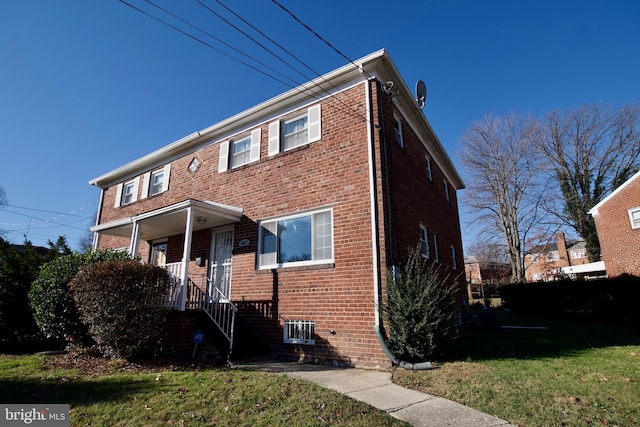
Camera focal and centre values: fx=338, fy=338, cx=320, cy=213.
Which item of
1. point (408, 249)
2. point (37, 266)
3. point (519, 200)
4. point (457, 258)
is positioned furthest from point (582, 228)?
point (37, 266)

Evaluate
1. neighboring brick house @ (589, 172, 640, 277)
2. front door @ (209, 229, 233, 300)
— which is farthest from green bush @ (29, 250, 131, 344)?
neighboring brick house @ (589, 172, 640, 277)

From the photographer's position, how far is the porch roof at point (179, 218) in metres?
8.69

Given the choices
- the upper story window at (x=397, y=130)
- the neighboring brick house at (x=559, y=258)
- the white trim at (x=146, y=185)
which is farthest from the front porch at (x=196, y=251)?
the neighboring brick house at (x=559, y=258)

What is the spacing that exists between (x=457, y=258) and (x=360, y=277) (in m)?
9.64

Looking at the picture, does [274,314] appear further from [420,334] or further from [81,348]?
[81,348]

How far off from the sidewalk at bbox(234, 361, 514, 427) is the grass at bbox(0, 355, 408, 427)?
31cm

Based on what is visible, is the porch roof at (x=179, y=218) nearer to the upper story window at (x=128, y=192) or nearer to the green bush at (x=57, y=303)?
the green bush at (x=57, y=303)

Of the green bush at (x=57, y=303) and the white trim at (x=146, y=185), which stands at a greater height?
the white trim at (x=146, y=185)

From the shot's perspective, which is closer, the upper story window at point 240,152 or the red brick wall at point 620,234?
the upper story window at point 240,152

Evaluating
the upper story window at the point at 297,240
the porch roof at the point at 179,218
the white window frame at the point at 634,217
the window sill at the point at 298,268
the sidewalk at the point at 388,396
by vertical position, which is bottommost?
the sidewalk at the point at 388,396

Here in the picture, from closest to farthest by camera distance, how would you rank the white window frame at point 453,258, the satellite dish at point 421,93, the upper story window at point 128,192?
the satellite dish at point 421,93, the white window frame at point 453,258, the upper story window at point 128,192

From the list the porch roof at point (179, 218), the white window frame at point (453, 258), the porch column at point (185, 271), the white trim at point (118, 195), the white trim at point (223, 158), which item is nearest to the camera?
the porch column at point (185, 271)

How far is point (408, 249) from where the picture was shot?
26.4 feet

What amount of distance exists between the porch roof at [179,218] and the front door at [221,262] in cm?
39
